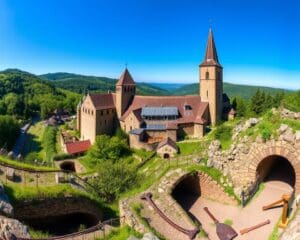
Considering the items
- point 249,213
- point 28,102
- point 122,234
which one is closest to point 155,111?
point 249,213

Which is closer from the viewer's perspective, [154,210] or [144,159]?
[154,210]

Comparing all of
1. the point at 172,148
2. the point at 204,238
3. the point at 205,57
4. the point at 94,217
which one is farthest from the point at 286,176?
the point at 205,57

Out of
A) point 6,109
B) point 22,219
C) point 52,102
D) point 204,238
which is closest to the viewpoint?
point 204,238

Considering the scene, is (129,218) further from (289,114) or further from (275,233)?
(289,114)

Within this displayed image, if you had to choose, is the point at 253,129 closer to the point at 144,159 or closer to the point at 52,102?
the point at 144,159

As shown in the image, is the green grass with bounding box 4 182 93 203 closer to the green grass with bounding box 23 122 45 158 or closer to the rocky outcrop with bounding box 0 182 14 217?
the rocky outcrop with bounding box 0 182 14 217
